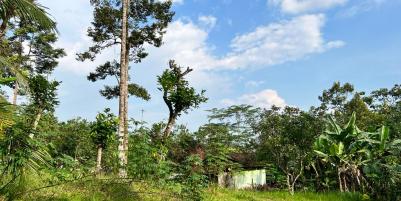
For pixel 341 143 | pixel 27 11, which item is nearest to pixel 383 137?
pixel 341 143

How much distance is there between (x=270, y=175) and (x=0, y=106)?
18957 millimetres

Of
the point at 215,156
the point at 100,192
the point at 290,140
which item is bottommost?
the point at 100,192

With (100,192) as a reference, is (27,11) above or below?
above

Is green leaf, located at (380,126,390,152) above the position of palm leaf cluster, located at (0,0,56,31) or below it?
below

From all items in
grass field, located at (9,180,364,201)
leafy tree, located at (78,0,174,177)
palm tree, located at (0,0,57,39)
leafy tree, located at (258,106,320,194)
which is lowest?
grass field, located at (9,180,364,201)

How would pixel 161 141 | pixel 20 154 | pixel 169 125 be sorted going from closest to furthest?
pixel 20 154 < pixel 161 141 < pixel 169 125

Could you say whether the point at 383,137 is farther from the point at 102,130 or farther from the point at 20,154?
the point at 102,130

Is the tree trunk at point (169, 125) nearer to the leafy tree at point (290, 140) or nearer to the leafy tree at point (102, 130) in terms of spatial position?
the leafy tree at point (102, 130)

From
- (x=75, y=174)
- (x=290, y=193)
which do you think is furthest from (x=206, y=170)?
(x=75, y=174)

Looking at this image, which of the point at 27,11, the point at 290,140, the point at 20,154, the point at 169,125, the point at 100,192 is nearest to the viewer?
the point at 20,154

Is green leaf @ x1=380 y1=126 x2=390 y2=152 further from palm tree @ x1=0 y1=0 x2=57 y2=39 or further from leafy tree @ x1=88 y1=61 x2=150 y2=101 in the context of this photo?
leafy tree @ x1=88 y1=61 x2=150 y2=101

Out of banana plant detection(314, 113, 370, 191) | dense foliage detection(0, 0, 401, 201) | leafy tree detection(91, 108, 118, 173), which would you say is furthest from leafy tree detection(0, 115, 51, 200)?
leafy tree detection(91, 108, 118, 173)

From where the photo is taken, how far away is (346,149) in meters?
2.06

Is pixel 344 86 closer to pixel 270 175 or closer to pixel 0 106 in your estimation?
pixel 270 175
